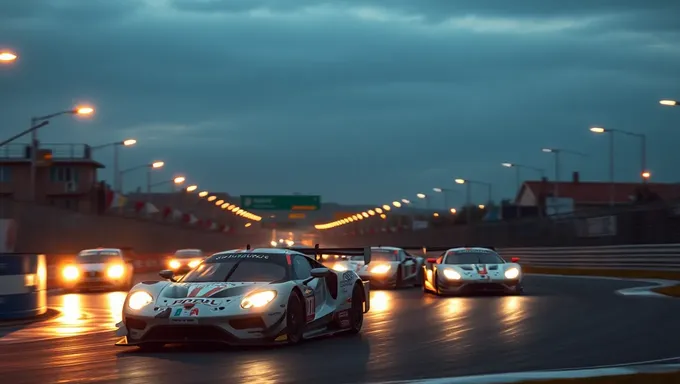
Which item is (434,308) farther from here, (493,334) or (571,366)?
(571,366)

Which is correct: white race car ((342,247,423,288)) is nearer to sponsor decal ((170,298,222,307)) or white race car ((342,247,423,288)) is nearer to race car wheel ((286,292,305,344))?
race car wheel ((286,292,305,344))

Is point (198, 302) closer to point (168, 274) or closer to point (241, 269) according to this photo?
point (241, 269)

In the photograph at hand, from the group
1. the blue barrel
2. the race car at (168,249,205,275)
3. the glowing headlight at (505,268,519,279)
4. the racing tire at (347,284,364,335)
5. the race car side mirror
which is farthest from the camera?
the race car at (168,249,205,275)

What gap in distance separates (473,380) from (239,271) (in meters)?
4.81

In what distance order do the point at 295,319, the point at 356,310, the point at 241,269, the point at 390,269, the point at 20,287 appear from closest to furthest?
the point at 295,319 < the point at 241,269 < the point at 356,310 < the point at 20,287 < the point at 390,269

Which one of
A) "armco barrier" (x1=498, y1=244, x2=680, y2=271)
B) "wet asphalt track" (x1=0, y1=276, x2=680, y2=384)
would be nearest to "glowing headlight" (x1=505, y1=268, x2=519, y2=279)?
"wet asphalt track" (x1=0, y1=276, x2=680, y2=384)

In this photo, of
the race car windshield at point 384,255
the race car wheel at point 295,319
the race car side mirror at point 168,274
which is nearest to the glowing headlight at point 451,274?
the race car windshield at point 384,255

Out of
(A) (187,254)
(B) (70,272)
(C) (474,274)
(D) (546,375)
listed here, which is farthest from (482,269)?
(A) (187,254)

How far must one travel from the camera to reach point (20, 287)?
19016 millimetres

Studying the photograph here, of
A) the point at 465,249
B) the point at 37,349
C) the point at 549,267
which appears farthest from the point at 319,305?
the point at 549,267

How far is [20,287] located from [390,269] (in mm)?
13085

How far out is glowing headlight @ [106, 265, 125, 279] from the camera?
106ft

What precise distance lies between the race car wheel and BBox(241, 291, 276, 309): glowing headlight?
0.98 feet

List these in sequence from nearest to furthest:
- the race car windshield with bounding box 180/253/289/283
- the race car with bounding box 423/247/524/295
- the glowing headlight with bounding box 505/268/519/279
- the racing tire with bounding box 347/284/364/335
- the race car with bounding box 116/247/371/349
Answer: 1. the race car with bounding box 116/247/371/349
2. the race car windshield with bounding box 180/253/289/283
3. the racing tire with bounding box 347/284/364/335
4. the race car with bounding box 423/247/524/295
5. the glowing headlight with bounding box 505/268/519/279
